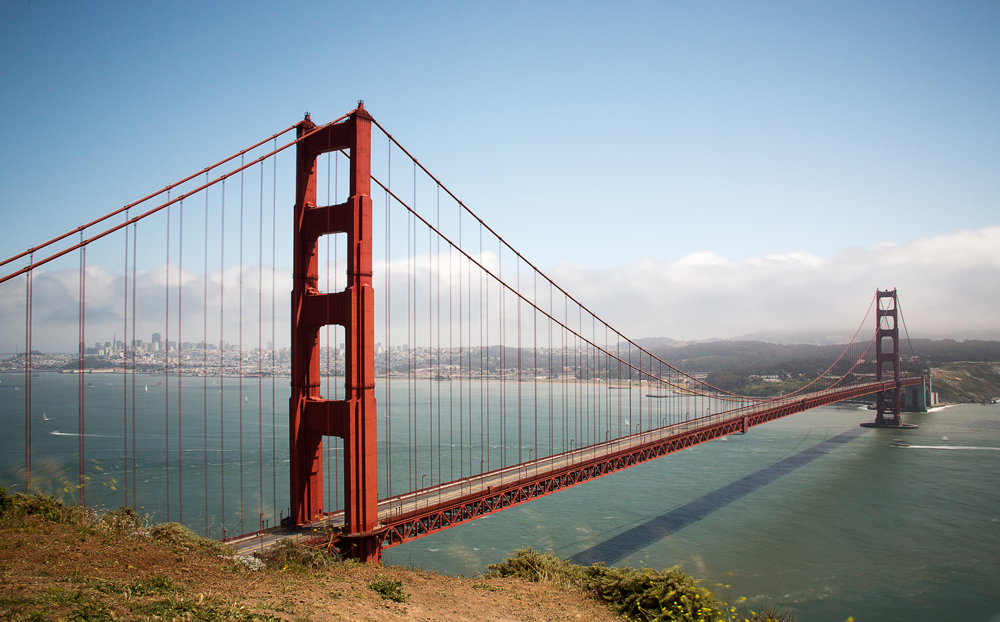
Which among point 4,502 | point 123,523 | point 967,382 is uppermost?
point 4,502

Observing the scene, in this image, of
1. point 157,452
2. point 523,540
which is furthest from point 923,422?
→ point 157,452

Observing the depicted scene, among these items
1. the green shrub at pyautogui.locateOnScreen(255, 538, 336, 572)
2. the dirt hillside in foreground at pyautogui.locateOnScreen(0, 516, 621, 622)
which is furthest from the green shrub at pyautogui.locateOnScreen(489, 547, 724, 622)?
the green shrub at pyautogui.locateOnScreen(255, 538, 336, 572)

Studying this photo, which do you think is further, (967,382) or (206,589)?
(967,382)

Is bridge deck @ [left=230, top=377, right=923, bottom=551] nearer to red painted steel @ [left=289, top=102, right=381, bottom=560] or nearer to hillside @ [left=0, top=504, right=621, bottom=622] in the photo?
red painted steel @ [left=289, top=102, right=381, bottom=560]

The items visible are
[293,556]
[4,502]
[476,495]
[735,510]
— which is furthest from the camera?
[735,510]

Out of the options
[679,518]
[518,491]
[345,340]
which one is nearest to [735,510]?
[679,518]

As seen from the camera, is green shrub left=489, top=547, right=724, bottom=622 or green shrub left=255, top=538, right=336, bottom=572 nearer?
green shrub left=489, top=547, right=724, bottom=622

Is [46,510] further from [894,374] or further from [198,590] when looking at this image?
[894,374]
